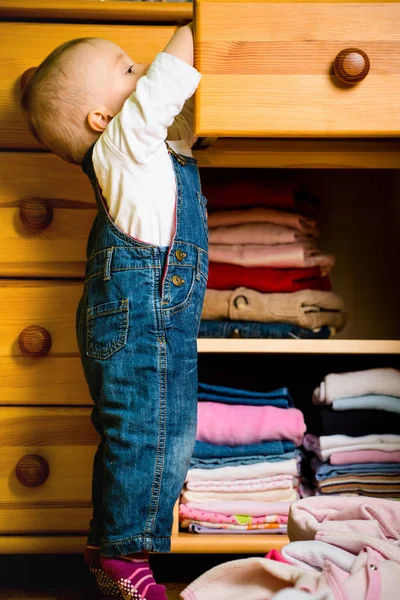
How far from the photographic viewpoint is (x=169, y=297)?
101 centimetres

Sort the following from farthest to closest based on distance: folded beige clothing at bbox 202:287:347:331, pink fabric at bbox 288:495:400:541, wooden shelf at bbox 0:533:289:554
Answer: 1. folded beige clothing at bbox 202:287:347:331
2. wooden shelf at bbox 0:533:289:554
3. pink fabric at bbox 288:495:400:541

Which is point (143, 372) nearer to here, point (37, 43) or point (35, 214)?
point (35, 214)

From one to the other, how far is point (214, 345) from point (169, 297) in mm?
177

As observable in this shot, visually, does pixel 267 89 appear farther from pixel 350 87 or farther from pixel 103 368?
pixel 103 368

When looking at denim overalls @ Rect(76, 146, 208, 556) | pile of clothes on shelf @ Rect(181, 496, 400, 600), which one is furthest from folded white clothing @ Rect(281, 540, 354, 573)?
denim overalls @ Rect(76, 146, 208, 556)

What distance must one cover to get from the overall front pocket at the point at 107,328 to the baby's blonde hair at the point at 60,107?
0.81 feet

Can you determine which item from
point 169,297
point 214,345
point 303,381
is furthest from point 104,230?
point 303,381

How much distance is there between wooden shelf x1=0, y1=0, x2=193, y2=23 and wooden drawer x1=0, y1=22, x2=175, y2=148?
0.06 ft

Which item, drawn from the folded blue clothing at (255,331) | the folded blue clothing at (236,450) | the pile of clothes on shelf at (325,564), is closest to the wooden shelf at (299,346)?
the folded blue clothing at (255,331)

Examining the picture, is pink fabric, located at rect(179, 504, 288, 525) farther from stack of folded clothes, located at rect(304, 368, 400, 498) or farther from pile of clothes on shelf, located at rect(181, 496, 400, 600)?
pile of clothes on shelf, located at rect(181, 496, 400, 600)

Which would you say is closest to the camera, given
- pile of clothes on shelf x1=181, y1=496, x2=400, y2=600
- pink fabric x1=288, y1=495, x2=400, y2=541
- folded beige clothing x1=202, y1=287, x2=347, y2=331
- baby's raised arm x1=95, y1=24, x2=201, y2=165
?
pile of clothes on shelf x1=181, y1=496, x2=400, y2=600

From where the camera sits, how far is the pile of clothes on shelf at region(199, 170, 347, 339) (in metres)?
1.25

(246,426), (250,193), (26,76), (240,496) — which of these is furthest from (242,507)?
(26,76)

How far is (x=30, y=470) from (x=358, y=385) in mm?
582
